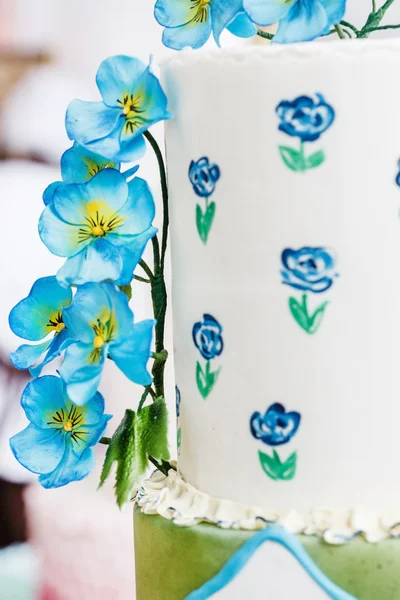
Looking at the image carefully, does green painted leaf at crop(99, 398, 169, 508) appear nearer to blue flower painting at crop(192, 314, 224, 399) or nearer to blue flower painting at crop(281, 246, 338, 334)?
blue flower painting at crop(192, 314, 224, 399)

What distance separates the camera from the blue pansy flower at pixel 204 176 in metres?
0.75

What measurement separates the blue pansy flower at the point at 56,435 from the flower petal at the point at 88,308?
0.30 ft

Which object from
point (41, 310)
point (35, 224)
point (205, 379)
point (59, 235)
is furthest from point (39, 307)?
point (35, 224)

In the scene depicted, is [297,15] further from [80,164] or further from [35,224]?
[35,224]

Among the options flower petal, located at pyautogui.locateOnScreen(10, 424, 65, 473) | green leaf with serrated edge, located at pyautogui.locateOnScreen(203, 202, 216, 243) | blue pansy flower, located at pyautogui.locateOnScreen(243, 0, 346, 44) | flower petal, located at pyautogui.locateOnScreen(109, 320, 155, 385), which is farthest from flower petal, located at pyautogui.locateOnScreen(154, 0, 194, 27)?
flower petal, located at pyautogui.locateOnScreen(10, 424, 65, 473)

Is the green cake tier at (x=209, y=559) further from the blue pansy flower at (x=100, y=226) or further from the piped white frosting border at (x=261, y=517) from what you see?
the blue pansy flower at (x=100, y=226)

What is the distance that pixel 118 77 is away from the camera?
0.78m

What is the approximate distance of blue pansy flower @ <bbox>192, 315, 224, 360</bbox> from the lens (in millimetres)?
764

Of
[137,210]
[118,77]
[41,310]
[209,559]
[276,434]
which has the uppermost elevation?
[118,77]

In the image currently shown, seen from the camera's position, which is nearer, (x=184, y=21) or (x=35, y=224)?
(x=184, y=21)

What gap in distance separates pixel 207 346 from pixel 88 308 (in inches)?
4.7

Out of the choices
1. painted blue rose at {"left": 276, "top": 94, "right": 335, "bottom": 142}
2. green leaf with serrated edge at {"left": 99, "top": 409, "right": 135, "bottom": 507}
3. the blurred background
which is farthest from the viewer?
Result: the blurred background

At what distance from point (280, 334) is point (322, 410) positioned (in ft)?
0.26

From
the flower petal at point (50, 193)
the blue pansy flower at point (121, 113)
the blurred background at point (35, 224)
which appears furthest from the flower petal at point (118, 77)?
the blurred background at point (35, 224)
